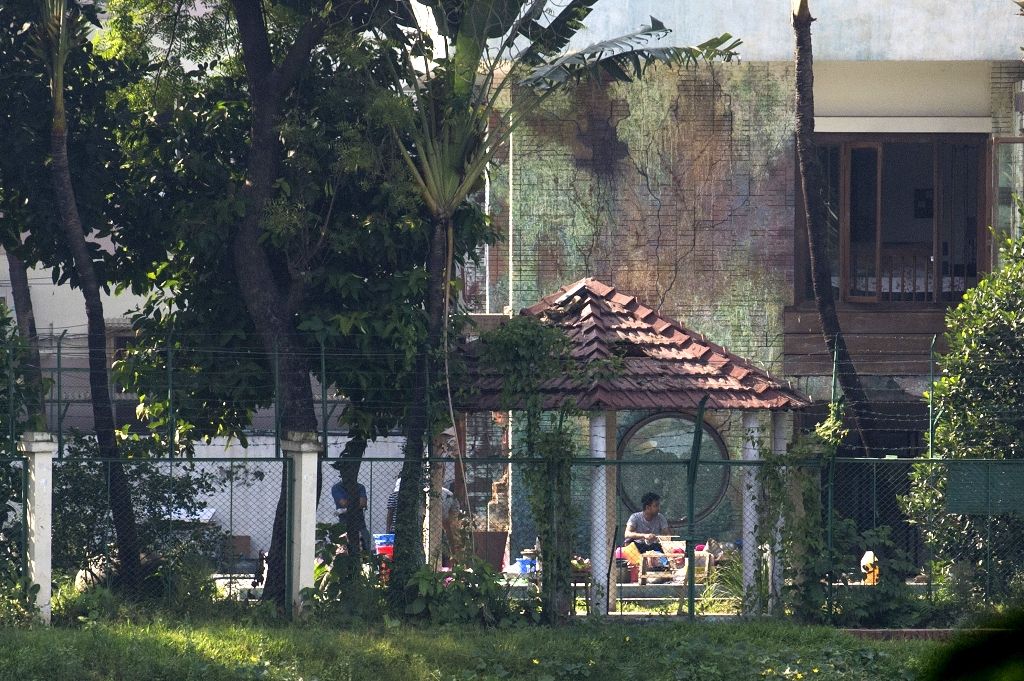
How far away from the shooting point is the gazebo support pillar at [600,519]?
14.3m

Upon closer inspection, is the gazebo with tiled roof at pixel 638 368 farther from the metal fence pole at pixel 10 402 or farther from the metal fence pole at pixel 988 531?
the metal fence pole at pixel 10 402

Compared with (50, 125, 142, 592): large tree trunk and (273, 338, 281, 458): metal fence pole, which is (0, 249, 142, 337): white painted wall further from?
(273, 338, 281, 458): metal fence pole

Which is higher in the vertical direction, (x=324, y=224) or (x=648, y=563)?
(x=324, y=224)

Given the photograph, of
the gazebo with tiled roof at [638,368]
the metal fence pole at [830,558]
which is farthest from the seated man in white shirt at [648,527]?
the metal fence pole at [830,558]

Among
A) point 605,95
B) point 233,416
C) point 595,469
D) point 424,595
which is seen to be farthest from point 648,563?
point 605,95

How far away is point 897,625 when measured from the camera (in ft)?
47.0

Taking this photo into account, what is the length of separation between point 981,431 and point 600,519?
166 inches

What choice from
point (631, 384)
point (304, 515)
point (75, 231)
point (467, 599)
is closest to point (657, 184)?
point (631, 384)

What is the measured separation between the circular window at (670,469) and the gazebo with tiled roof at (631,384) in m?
3.59

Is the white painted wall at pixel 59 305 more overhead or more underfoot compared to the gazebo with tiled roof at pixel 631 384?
more overhead

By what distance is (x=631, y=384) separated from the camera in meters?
14.7

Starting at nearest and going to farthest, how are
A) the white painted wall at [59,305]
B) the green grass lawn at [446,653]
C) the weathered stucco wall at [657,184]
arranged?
the green grass lawn at [446,653] → the weathered stucco wall at [657,184] → the white painted wall at [59,305]

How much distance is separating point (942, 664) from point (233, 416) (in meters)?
7.71

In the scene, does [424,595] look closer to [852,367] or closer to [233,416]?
[233,416]
